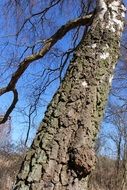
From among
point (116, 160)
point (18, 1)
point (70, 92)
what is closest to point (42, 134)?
point (70, 92)

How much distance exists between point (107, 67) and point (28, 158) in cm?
95

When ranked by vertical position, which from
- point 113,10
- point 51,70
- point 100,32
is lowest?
point 100,32

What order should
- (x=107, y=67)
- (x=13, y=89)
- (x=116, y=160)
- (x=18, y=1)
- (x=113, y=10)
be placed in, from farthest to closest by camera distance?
(x=116, y=160) < (x=18, y=1) < (x=13, y=89) < (x=113, y=10) < (x=107, y=67)

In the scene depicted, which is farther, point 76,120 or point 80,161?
point 76,120

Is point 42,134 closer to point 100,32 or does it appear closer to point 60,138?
point 60,138

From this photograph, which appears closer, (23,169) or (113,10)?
(23,169)

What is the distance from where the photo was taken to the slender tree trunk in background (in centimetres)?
238

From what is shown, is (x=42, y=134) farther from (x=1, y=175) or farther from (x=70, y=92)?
(x=1, y=175)

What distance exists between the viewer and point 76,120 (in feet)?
8.50

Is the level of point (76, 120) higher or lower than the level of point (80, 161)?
higher

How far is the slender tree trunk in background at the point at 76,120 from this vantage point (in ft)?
7.81

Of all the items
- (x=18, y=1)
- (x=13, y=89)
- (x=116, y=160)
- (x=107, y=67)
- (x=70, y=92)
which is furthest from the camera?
(x=116, y=160)

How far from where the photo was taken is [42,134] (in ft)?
8.38

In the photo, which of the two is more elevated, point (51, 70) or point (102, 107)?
point (51, 70)
